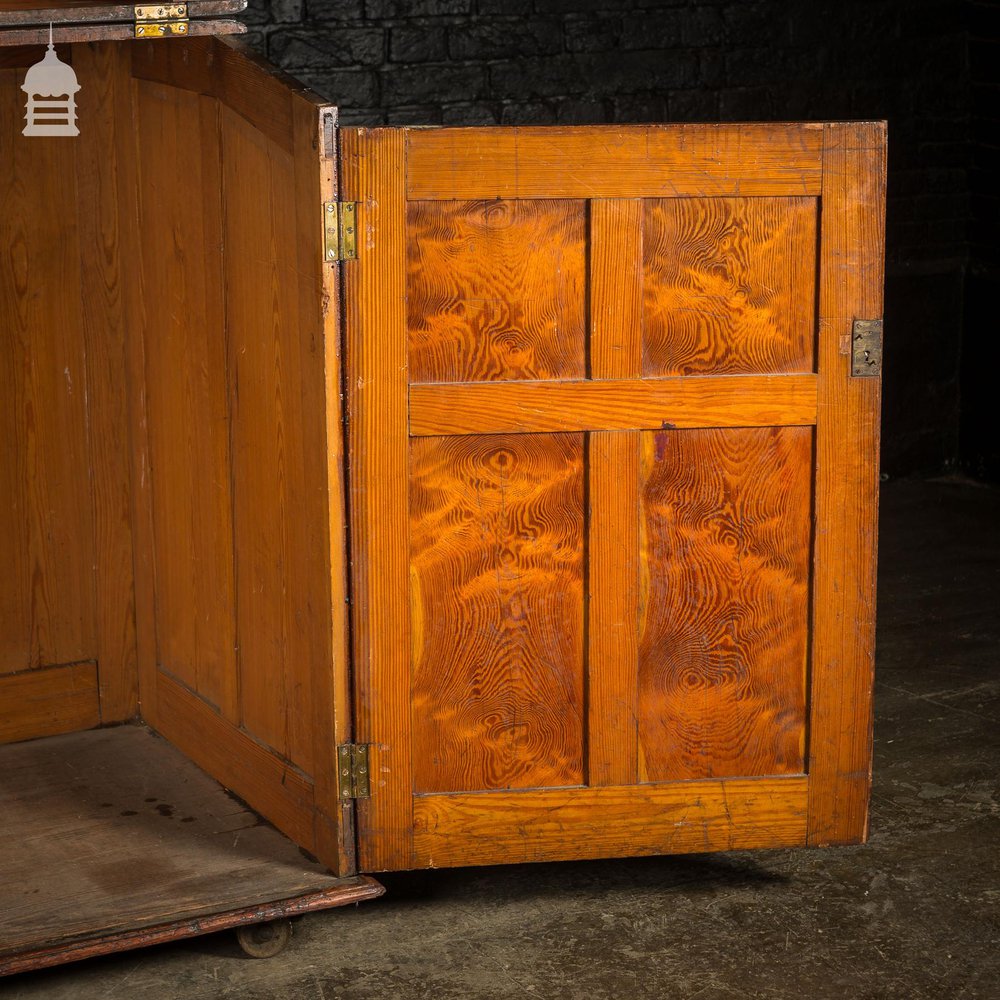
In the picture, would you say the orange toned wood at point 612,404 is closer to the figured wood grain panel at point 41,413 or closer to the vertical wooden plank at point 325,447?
the vertical wooden plank at point 325,447

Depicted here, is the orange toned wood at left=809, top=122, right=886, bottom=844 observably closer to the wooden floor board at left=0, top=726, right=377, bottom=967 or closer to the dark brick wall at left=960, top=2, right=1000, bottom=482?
the wooden floor board at left=0, top=726, right=377, bottom=967

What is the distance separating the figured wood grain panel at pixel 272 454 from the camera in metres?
2.71

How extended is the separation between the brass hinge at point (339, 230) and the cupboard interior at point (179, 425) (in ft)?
0.06

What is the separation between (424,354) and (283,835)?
969mm

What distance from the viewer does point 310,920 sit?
9.56ft

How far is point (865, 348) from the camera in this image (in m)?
2.75

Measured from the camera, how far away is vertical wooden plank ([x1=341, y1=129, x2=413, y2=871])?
2.60 m

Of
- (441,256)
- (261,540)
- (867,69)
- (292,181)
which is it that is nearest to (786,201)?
(441,256)

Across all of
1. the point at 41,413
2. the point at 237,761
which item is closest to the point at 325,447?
the point at 237,761

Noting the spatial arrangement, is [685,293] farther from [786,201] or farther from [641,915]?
[641,915]

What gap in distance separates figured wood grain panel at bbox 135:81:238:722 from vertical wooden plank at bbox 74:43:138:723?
97 mm

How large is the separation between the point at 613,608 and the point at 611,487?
8.4 inches

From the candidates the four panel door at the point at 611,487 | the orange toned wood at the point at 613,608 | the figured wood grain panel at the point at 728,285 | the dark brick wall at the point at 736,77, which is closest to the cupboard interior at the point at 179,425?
the four panel door at the point at 611,487

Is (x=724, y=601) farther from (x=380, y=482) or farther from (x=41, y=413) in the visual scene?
(x=41, y=413)
